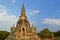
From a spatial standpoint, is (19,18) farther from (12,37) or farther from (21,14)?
(12,37)

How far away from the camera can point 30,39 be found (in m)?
43.9

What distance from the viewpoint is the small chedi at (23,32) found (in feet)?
144

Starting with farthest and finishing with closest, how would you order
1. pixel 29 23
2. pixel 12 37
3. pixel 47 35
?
pixel 47 35
pixel 29 23
pixel 12 37

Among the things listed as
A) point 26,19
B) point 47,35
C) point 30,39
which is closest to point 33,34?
point 30,39

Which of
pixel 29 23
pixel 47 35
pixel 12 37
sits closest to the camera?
pixel 12 37

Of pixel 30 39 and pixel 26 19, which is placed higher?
pixel 26 19

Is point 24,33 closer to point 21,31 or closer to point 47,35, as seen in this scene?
point 21,31

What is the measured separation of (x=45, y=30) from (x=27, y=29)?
70.2 ft

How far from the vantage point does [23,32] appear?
45.2 meters

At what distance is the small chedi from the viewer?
43.8 m

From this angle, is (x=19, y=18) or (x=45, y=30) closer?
(x=19, y=18)

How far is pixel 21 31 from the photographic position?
4506 cm

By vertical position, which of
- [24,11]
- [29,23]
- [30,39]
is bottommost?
[30,39]

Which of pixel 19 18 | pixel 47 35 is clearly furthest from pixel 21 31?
pixel 47 35
